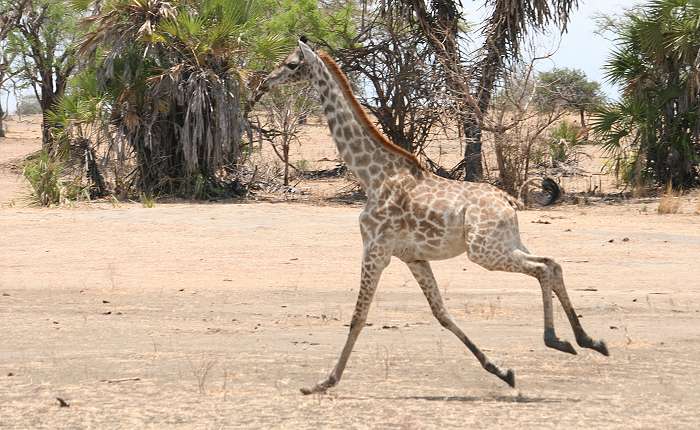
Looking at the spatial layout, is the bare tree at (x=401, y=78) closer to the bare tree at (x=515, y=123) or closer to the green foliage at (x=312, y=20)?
the bare tree at (x=515, y=123)

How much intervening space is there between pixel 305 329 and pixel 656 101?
546 inches

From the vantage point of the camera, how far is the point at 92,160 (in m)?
21.7

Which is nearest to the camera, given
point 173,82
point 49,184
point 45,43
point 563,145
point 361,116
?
point 361,116

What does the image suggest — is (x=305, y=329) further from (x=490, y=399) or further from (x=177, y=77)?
(x=177, y=77)

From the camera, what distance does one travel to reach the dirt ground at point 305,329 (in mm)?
7074

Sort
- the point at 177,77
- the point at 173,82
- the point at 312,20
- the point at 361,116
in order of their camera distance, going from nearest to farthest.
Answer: the point at 361,116, the point at 177,77, the point at 173,82, the point at 312,20

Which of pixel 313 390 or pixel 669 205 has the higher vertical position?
pixel 669 205

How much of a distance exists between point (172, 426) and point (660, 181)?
56.5 feet

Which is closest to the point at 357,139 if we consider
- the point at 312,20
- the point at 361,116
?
the point at 361,116

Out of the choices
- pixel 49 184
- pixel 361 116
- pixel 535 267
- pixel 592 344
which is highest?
pixel 361 116

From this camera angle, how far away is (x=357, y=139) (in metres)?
7.82

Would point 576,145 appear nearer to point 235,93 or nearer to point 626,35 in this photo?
point 626,35

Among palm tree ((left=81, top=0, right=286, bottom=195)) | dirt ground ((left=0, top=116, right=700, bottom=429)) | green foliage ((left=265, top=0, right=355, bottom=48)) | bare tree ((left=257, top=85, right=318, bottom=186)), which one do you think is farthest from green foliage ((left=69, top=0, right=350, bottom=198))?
green foliage ((left=265, top=0, right=355, bottom=48))

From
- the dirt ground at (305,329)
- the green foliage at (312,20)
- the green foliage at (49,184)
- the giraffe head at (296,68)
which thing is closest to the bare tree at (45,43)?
the green foliage at (312,20)
